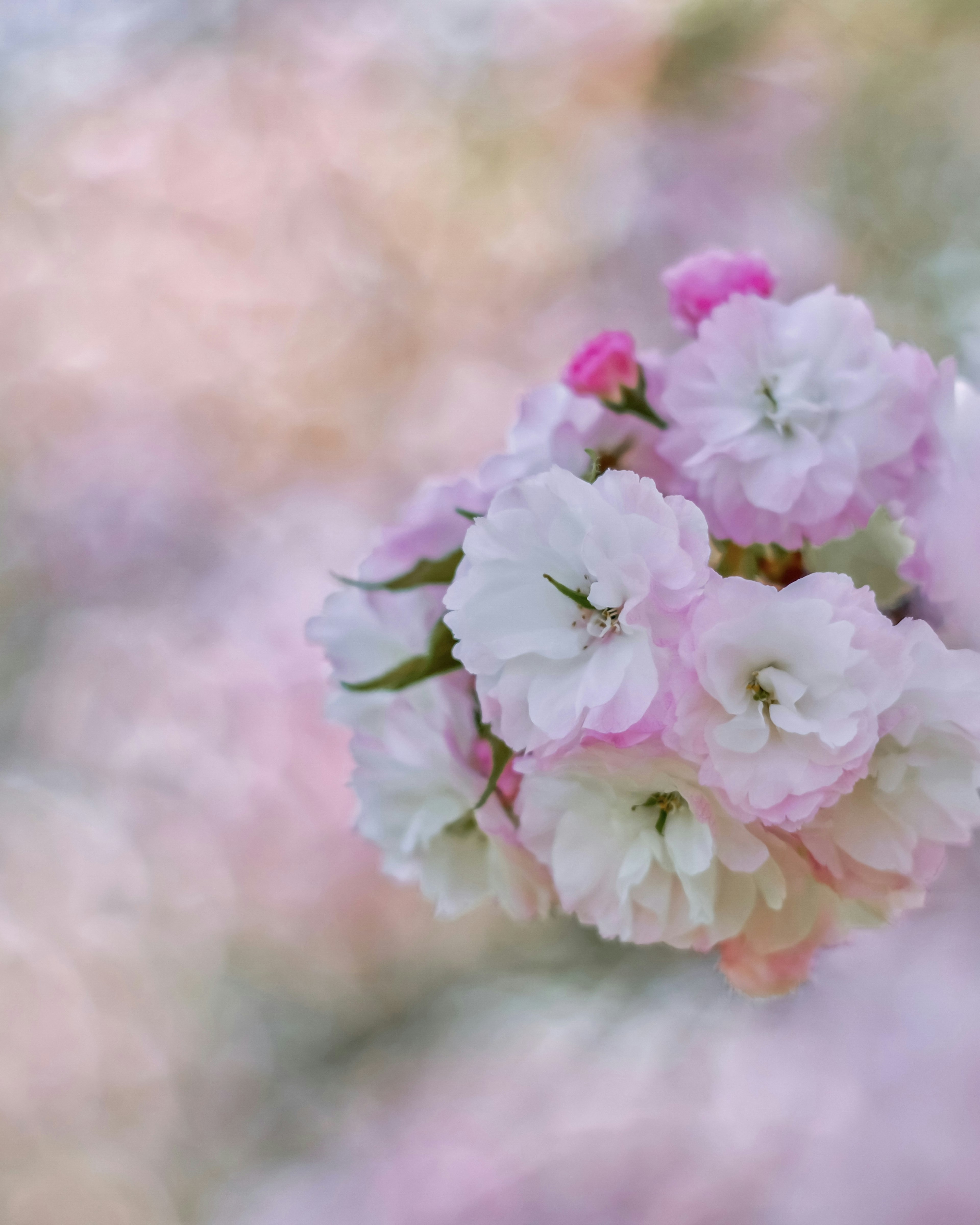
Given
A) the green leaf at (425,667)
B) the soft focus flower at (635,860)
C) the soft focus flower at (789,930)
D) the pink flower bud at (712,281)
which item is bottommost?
the soft focus flower at (789,930)

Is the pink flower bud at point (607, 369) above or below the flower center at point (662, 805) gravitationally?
above

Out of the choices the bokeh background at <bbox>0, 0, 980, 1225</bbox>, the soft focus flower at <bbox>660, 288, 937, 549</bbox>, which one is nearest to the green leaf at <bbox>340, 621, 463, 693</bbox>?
the soft focus flower at <bbox>660, 288, 937, 549</bbox>

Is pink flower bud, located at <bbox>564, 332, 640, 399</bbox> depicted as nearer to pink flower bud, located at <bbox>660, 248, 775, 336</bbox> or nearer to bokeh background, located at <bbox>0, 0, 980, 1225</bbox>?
pink flower bud, located at <bbox>660, 248, 775, 336</bbox>

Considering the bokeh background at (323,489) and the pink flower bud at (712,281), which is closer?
the pink flower bud at (712,281)

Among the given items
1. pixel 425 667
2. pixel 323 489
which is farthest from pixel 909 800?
pixel 323 489

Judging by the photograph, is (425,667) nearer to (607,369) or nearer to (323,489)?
(607,369)

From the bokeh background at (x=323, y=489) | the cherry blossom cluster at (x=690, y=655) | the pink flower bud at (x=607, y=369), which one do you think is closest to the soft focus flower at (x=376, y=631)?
the cherry blossom cluster at (x=690, y=655)

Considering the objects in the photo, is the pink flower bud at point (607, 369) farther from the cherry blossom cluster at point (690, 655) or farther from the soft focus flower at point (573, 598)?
the soft focus flower at point (573, 598)
